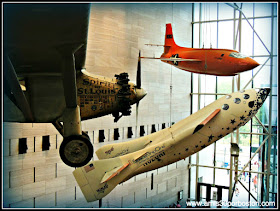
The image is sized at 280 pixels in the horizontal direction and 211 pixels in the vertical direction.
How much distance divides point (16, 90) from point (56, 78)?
98 cm

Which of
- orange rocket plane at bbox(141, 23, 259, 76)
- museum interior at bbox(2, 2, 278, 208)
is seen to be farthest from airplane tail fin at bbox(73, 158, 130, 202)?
orange rocket plane at bbox(141, 23, 259, 76)

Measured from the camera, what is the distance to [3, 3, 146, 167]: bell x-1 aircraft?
4.56m

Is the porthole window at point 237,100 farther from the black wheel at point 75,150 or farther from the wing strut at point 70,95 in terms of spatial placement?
the wing strut at point 70,95

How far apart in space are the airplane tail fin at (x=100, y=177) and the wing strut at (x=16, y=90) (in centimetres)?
199

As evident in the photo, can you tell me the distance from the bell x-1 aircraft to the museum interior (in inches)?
24.5

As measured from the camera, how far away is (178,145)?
7.64 meters

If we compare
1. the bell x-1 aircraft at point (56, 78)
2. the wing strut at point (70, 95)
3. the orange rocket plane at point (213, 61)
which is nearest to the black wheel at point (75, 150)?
the bell x-1 aircraft at point (56, 78)

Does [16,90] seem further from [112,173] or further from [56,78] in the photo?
[112,173]

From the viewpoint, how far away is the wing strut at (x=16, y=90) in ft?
19.4

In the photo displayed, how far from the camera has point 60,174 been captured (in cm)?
1105

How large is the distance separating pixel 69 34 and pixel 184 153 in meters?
4.16

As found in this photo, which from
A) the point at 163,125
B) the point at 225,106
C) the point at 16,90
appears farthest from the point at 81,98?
the point at 163,125

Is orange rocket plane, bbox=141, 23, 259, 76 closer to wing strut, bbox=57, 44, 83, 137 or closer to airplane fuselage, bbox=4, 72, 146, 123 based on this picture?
airplane fuselage, bbox=4, 72, 146, 123

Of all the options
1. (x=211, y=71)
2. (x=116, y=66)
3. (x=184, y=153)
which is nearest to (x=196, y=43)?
(x=116, y=66)
